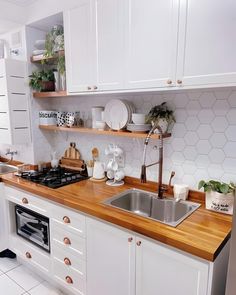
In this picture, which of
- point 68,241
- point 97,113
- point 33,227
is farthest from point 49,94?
point 68,241

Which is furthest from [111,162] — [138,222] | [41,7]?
[41,7]

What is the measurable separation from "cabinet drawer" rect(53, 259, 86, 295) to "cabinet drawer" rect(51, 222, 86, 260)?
159mm

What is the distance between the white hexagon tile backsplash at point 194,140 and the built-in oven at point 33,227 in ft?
2.83

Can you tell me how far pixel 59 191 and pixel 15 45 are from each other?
5.29 ft

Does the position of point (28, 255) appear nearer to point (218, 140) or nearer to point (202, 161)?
point (202, 161)

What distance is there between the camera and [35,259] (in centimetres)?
209

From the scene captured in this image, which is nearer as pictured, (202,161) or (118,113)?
(202,161)

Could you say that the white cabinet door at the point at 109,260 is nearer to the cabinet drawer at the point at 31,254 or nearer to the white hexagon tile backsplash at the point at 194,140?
the cabinet drawer at the point at 31,254

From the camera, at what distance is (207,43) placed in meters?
1.26

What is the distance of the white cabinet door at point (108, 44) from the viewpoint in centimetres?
160

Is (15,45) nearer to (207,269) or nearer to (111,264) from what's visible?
(111,264)

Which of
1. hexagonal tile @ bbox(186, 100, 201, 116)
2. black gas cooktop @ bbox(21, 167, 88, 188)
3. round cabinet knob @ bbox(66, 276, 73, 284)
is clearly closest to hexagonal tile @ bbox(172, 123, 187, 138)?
hexagonal tile @ bbox(186, 100, 201, 116)

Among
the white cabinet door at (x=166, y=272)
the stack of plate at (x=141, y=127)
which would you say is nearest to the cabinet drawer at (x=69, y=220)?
the white cabinet door at (x=166, y=272)

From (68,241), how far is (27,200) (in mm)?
573
